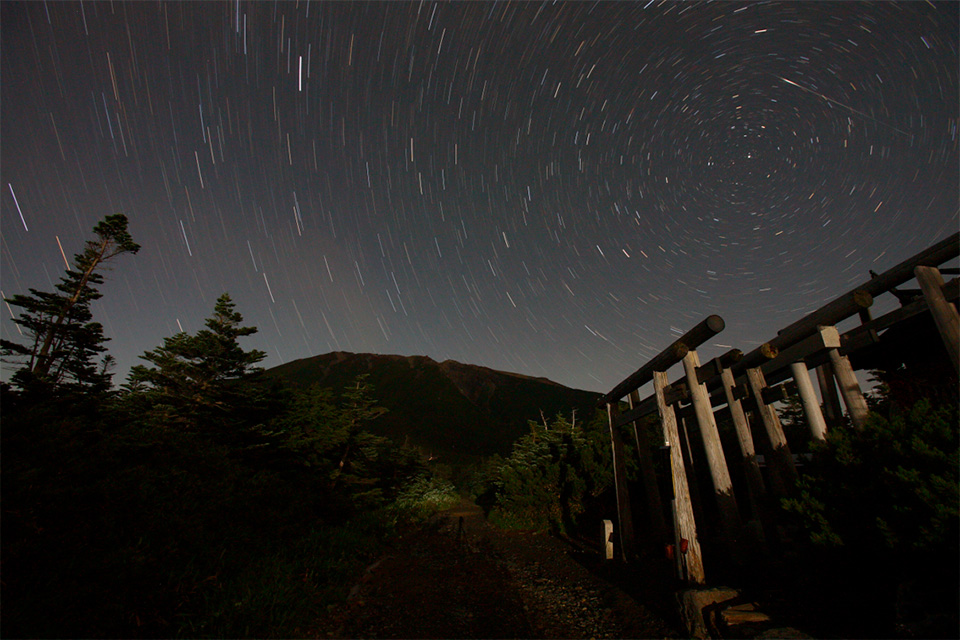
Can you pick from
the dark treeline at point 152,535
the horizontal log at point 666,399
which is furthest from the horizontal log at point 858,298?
the dark treeline at point 152,535

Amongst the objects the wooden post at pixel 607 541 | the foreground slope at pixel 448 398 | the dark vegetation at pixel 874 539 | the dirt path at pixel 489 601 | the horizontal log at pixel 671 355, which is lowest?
the dirt path at pixel 489 601

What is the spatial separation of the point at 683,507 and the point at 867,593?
2875 mm

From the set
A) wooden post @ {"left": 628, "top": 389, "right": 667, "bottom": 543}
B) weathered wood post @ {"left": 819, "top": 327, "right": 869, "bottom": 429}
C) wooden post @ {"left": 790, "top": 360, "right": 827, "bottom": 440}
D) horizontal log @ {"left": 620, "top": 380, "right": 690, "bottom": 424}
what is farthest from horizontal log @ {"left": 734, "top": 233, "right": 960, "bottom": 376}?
wooden post @ {"left": 628, "top": 389, "right": 667, "bottom": 543}

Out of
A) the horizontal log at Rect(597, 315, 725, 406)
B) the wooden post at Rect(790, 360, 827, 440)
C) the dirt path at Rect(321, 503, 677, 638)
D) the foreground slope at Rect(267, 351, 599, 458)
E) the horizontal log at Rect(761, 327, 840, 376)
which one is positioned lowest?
the dirt path at Rect(321, 503, 677, 638)

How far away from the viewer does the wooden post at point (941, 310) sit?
391cm

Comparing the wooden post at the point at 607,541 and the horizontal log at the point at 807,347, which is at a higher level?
the horizontal log at the point at 807,347

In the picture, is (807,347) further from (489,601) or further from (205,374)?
(205,374)

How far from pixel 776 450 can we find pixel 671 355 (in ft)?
7.26

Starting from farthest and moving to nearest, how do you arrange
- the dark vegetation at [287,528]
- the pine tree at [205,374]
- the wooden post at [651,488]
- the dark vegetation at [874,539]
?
the pine tree at [205,374] < the wooden post at [651,488] < the dark vegetation at [287,528] < the dark vegetation at [874,539]

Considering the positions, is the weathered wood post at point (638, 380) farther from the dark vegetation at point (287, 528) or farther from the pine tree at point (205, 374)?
the pine tree at point (205, 374)

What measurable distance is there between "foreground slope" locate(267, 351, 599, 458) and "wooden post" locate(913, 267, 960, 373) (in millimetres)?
68166

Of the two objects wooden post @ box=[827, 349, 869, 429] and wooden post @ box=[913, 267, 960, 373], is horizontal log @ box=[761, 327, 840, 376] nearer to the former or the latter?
wooden post @ box=[827, 349, 869, 429]

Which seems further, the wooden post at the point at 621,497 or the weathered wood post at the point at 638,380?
the wooden post at the point at 621,497

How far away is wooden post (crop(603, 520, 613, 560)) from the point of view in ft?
27.0
